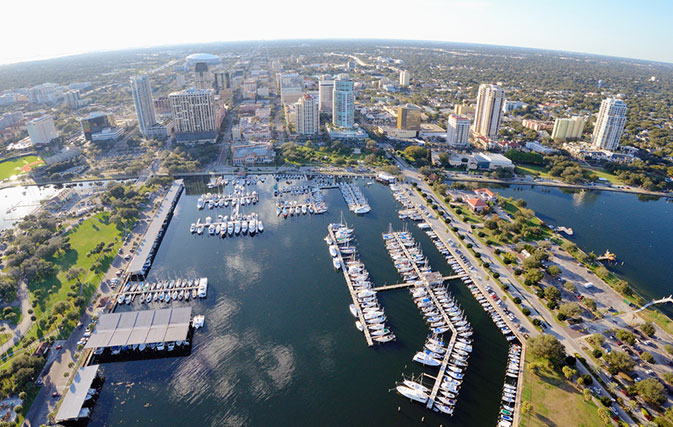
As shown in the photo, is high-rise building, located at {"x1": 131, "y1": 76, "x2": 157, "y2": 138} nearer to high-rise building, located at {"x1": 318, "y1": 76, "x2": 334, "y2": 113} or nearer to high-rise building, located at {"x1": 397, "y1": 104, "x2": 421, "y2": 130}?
high-rise building, located at {"x1": 318, "y1": 76, "x2": 334, "y2": 113}

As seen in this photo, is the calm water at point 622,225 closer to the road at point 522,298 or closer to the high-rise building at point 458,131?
the road at point 522,298

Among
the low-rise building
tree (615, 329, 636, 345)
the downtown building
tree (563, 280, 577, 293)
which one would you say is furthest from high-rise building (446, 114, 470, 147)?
the downtown building

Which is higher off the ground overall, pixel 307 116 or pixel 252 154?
pixel 307 116

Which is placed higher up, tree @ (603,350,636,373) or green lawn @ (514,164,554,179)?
green lawn @ (514,164,554,179)

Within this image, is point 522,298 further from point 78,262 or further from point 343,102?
point 343,102

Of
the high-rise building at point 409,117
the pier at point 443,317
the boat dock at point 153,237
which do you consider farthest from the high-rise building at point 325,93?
the pier at point 443,317

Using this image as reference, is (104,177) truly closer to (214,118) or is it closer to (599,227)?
(214,118)

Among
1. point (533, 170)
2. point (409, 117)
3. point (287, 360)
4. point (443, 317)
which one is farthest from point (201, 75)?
point (443, 317)
